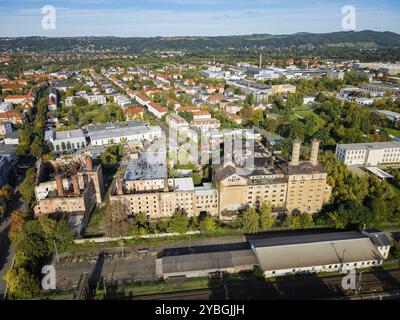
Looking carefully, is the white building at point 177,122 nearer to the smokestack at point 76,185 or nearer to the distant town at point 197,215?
the distant town at point 197,215

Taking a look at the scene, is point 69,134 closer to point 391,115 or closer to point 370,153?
point 370,153

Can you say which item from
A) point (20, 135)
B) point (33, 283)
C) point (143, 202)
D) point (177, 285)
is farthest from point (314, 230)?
point (20, 135)

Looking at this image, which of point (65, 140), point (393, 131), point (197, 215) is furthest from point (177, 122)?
point (393, 131)

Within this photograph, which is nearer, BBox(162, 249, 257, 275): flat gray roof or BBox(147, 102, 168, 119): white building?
BBox(162, 249, 257, 275): flat gray roof

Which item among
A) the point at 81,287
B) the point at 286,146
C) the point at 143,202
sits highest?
the point at 286,146

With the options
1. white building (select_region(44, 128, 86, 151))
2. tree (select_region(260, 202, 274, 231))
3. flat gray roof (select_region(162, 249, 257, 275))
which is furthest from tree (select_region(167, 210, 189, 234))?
white building (select_region(44, 128, 86, 151))

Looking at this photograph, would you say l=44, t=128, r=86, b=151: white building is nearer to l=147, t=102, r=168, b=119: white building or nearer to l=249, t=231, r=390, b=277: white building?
l=147, t=102, r=168, b=119: white building
